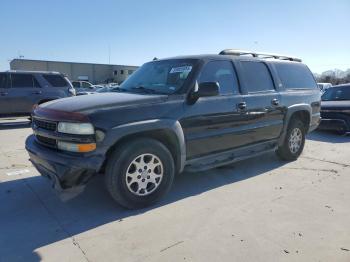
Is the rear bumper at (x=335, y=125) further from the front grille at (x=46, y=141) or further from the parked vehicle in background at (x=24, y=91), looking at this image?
the parked vehicle in background at (x=24, y=91)

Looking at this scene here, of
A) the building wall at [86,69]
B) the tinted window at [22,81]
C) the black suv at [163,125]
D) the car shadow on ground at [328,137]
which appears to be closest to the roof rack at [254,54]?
the black suv at [163,125]

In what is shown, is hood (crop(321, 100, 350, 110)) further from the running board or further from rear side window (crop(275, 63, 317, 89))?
Answer: the running board

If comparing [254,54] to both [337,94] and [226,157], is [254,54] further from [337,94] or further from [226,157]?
[337,94]

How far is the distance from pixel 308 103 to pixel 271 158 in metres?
1.25

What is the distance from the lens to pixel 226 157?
16.2 ft

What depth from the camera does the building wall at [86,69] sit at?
59.3 metres

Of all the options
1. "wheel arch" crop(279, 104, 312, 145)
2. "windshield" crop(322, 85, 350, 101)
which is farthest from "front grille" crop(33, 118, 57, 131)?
"windshield" crop(322, 85, 350, 101)

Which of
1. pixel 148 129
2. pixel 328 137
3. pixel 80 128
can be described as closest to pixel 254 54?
pixel 148 129

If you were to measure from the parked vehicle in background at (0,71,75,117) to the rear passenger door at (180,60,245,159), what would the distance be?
844cm

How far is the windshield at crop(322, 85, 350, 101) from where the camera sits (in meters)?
10.4

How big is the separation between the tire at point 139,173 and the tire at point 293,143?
9.25 feet

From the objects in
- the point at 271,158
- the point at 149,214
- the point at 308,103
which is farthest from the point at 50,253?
the point at 308,103

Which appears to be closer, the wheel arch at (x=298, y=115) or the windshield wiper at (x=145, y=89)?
the windshield wiper at (x=145, y=89)

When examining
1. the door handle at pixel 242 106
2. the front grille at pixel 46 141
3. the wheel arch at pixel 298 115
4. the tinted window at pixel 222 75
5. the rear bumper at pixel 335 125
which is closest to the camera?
the front grille at pixel 46 141
